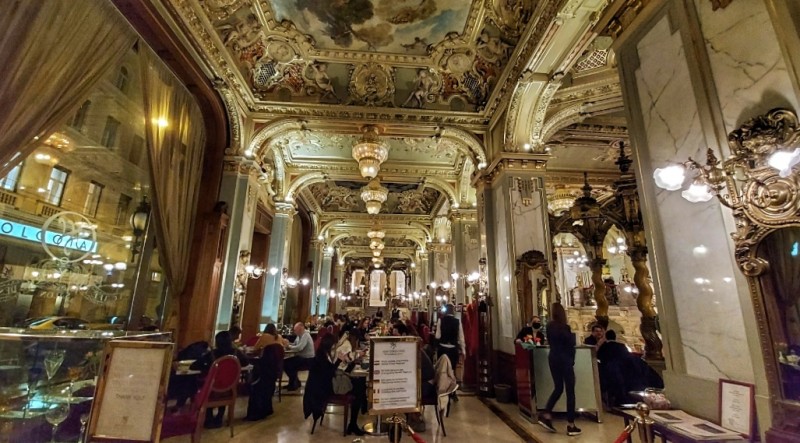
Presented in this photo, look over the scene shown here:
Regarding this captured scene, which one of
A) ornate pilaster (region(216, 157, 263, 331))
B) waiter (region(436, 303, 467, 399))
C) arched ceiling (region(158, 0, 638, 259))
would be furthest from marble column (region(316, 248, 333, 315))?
waiter (region(436, 303, 467, 399))

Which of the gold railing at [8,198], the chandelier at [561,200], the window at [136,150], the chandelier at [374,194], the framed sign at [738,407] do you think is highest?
the chandelier at [561,200]

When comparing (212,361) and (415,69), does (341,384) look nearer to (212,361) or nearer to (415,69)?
(212,361)

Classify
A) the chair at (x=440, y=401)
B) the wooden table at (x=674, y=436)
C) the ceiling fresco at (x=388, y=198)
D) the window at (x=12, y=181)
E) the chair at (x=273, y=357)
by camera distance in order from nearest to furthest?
the wooden table at (x=674, y=436)
the window at (x=12, y=181)
the chair at (x=440, y=401)
the chair at (x=273, y=357)
the ceiling fresco at (x=388, y=198)

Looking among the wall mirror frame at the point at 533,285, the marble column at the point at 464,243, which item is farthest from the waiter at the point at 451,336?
the marble column at the point at 464,243

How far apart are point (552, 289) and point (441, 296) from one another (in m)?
9.52

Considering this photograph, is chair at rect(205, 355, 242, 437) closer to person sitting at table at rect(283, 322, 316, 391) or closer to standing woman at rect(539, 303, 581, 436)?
person sitting at table at rect(283, 322, 316, 391)

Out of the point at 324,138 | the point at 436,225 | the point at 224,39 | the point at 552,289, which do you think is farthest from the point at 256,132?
the point at 436,225

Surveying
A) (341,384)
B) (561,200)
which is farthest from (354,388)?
(561,200)

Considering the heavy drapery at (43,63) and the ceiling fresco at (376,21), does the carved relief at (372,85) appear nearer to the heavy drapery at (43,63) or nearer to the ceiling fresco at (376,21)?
the ceiling fresco at (376,21)

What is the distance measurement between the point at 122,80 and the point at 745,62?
6.73 m

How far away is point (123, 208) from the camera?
17.1ft

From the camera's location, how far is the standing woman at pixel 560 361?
14.7 ft

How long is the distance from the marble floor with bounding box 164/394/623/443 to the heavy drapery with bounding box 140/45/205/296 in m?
2.55

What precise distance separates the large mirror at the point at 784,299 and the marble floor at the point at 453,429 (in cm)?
290
